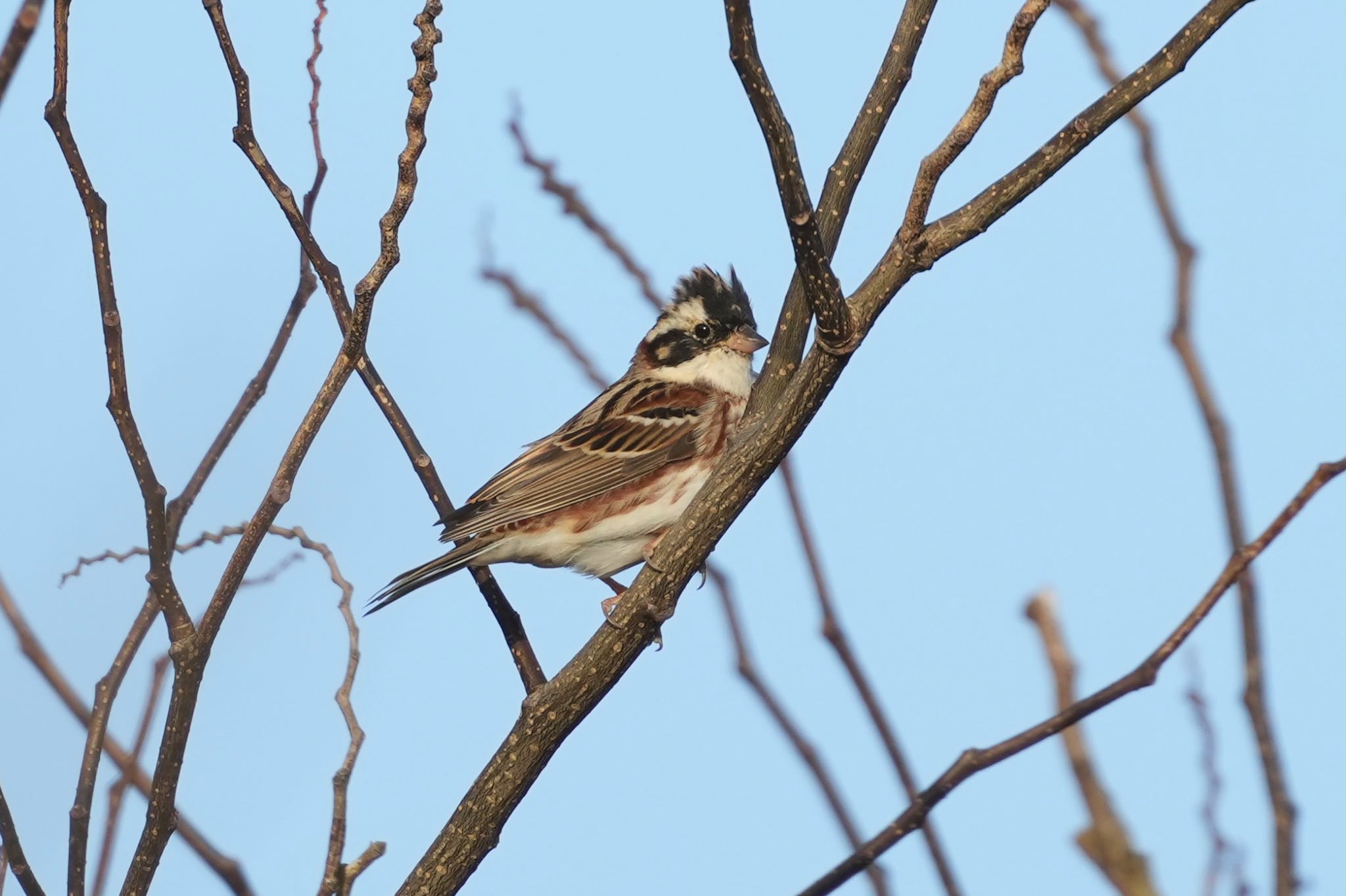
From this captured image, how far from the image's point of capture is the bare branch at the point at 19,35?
7.72 ft

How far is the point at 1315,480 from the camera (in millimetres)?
3057

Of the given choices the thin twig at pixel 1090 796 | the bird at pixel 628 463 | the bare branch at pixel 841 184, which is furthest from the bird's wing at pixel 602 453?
the thin twig at pixel 1090 796

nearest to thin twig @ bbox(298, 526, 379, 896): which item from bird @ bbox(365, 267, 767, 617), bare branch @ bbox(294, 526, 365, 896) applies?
bare branch @ bbox(294, 526, 365, 896)

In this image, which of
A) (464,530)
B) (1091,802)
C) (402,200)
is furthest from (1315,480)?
(464,530)

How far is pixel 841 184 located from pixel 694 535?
1.13 m

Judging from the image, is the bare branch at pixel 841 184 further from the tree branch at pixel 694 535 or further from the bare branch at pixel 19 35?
the bare branch at pixel 19 35

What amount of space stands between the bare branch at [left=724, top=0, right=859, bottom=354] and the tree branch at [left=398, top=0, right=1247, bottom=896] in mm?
76

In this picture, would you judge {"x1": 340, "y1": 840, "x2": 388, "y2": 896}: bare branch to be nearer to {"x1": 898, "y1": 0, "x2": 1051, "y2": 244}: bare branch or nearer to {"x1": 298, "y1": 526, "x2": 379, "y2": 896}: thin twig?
{"x1": 298, "y1": 526, "x2": 379, "y2": 896}: thin twig

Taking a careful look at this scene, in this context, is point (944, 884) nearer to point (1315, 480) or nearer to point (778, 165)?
point (1315, 480)

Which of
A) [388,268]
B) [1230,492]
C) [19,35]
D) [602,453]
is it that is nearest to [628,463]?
[602,453]

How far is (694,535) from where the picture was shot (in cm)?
404

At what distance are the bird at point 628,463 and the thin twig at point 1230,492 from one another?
9.03ft

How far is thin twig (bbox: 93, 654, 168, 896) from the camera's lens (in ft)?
12.4

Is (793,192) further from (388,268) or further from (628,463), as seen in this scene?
(628,463)
